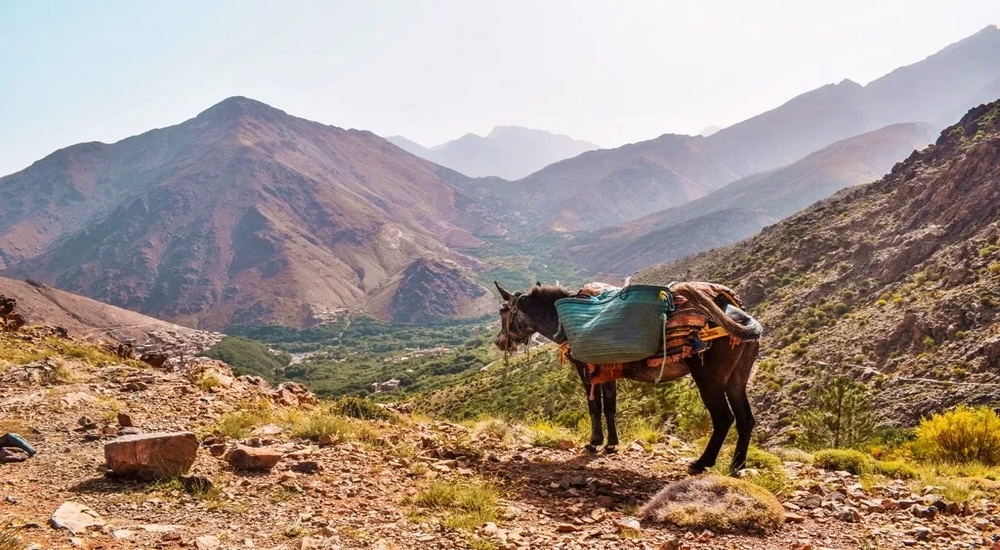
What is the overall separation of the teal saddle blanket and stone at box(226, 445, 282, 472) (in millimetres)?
4435

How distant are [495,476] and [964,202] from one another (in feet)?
156

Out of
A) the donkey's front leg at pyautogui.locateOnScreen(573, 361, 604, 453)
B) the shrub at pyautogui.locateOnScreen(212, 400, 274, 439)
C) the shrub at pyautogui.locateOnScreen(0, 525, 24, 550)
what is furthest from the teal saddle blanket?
the shrub at pyautogui.locateOnScreen(0, 525, 24, 550)

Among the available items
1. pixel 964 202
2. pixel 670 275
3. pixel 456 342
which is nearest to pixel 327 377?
pixel 456 342

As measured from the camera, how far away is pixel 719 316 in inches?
272

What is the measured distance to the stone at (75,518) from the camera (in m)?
4.18

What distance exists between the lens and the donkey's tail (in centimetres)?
682

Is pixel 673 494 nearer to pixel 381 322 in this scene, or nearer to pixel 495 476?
pixel 495 476

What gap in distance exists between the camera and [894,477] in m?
7.25

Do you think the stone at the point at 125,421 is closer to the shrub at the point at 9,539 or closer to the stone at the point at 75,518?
the stone at the point at 75,518

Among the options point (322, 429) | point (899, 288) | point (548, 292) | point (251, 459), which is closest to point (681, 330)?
point (548, 292)

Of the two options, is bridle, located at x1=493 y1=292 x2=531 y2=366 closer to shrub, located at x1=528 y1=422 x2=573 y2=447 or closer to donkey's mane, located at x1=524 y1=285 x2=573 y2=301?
donkey's mane, located at x1=524 y1=285 x2=573 y2=301

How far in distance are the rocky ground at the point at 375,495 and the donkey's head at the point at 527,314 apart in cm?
201

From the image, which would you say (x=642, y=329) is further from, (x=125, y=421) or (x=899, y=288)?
(x=899, y=288)

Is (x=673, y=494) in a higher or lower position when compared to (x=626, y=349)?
lower
